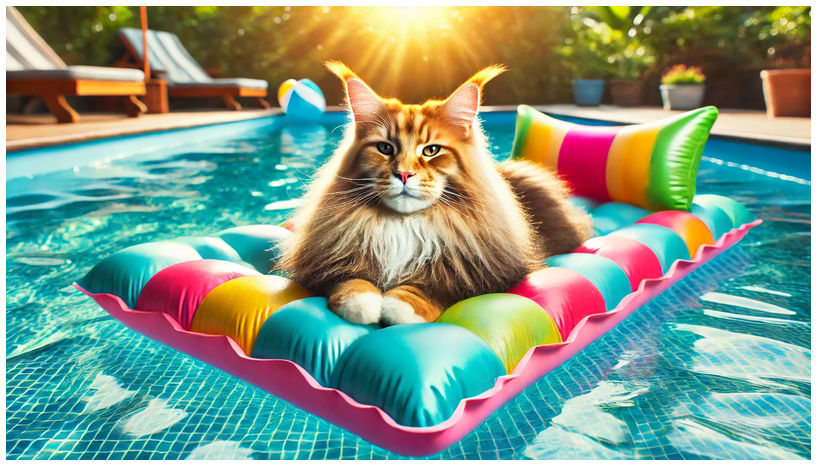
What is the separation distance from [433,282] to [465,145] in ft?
1.58

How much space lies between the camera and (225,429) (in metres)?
1.72

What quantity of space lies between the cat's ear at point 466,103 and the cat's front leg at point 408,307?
1.91ft

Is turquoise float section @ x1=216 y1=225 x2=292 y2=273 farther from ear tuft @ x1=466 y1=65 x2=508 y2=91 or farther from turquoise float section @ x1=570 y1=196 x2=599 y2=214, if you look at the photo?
turquoise float section @ x1=570 y1=196 x2=599 y2=214

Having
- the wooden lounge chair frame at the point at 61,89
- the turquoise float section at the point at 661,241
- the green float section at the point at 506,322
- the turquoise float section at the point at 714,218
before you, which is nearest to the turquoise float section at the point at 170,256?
the green float section at the point at 506,322

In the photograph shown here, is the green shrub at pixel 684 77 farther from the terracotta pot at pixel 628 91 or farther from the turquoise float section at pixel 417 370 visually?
the turquoise float section at pixel 417 370

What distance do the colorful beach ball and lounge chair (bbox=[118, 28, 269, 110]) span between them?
1373 mm

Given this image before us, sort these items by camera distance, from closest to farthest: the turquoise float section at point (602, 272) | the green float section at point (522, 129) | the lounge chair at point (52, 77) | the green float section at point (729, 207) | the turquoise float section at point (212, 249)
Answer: the turquoise float section at point (602, 272)
the turquoise float section at point (212, 249)
the green float section at point (729, 207)
the green float section at point (522, 129)
the lounge chair at point (52, 77)

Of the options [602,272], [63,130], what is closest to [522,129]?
[602,272]

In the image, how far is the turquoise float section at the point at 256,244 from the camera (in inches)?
108

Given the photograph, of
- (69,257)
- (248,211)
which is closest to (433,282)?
(69,257)

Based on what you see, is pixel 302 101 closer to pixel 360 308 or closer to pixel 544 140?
pixel 544 140

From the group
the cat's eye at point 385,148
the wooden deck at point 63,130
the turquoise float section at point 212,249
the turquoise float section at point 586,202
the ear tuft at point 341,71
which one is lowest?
the wooden deck at point 63,130

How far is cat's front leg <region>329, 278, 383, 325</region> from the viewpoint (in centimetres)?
180

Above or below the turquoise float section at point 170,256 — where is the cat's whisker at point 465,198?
above
